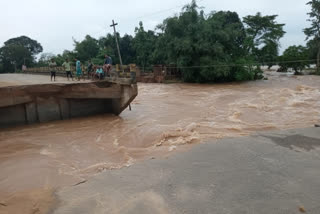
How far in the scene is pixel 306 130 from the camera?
303 inches

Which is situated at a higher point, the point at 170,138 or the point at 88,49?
the point at 88,49

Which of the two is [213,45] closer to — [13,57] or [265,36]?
[265,36]

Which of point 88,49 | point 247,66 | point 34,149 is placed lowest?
point 34,149

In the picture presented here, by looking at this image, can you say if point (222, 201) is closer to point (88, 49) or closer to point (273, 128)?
point (273, 128)

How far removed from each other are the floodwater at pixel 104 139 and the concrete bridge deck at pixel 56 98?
52cm

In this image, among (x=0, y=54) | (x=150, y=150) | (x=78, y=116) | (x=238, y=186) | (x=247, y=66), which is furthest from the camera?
(x=0, y=54)

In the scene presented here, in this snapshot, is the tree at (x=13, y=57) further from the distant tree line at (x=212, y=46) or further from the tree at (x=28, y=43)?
the distant tree line at (x=212, y=46)

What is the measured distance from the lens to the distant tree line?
2408 cm

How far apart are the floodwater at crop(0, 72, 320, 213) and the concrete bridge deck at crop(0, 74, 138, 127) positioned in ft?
1.69

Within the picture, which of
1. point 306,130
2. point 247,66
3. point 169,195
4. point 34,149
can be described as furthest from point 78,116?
point 247,66

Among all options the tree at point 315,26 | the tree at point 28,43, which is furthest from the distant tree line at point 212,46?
the tree at point 28,43

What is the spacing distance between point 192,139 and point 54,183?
4.09 metres

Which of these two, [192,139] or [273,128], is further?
[273,128]

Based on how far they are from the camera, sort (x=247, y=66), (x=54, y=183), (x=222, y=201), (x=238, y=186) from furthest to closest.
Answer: (x=247, y=66), (x=54, y=183), (x=238, y=186), (x=222, y=201)
